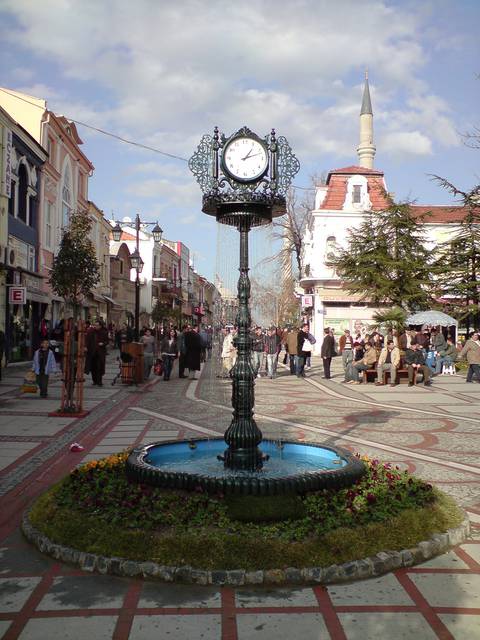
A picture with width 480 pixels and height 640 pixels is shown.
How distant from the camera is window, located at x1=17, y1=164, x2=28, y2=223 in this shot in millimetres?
25891

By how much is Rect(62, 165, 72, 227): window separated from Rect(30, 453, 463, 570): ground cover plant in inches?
1143

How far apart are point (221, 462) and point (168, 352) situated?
14677 mm

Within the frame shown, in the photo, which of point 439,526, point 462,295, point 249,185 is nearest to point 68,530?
point 439,526

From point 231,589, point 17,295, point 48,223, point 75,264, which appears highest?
point 48,223

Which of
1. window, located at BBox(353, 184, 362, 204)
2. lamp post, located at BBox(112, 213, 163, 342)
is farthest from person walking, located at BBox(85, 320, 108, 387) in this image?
window, located at BBox(353, 184, 362, 204)

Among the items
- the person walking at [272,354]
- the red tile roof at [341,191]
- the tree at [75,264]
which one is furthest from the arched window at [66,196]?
the person walking at [272,354]

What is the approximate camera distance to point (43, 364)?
45.3 ft

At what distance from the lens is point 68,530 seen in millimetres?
4777

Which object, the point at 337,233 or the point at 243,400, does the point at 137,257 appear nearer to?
the point at 337,233

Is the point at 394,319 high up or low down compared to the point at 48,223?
down

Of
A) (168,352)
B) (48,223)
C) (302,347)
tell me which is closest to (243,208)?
(168,352)

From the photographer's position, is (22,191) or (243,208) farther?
(22,191)

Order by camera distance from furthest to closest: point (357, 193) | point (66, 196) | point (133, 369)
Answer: point (357, 193), point (66, 196), point (133, 369)

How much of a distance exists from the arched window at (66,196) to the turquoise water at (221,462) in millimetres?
27352
